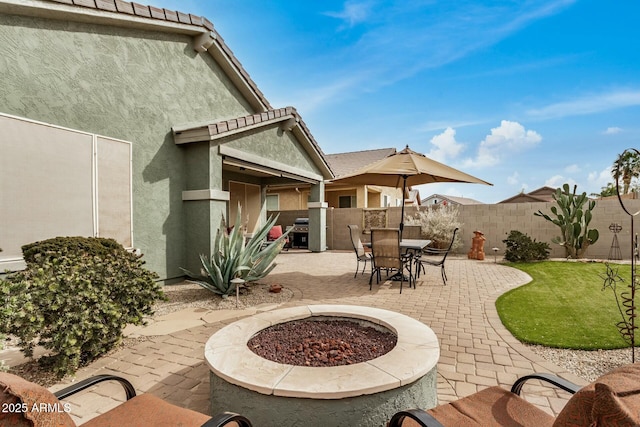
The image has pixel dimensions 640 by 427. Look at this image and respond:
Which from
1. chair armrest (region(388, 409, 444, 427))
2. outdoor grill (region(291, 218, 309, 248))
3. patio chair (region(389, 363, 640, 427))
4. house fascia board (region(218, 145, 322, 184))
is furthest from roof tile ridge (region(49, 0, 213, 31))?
outdoor grill (region(291, 218, 309, 248))

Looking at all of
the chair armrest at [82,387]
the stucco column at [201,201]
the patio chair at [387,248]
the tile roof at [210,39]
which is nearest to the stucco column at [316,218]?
the tile roof at [210,39]

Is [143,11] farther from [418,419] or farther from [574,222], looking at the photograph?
[574,222]

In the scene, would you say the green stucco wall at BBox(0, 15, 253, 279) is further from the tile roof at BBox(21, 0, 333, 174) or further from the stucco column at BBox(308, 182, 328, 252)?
the stucco column at BBox(308, 182, 328, 252)

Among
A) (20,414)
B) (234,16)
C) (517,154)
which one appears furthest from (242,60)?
Result: (517,154)

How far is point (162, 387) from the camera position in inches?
115

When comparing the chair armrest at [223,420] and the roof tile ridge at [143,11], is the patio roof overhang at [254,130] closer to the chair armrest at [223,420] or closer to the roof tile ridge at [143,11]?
the roof tile ridge at [143,11]

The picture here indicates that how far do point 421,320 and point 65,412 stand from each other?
444 cm

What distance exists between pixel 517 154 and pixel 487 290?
16.1m

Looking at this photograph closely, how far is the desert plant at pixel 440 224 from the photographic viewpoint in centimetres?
1187

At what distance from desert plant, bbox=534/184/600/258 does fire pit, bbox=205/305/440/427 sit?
35.7 ft

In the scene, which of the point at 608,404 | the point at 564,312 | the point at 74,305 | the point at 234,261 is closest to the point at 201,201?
the point at 234,261

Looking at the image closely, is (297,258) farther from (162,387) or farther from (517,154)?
(517,154)

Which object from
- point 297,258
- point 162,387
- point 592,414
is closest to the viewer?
point 592,414

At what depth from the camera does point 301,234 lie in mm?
15148
